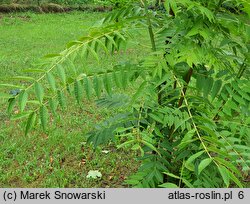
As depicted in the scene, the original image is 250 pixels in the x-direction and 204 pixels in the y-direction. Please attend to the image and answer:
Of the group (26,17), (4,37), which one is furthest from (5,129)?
(26,17)

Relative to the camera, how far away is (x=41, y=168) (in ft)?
11.5

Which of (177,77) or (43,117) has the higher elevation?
(177,77)

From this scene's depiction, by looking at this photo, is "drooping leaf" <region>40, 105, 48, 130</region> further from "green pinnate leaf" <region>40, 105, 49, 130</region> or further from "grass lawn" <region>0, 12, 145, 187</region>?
"grass lawn" <region>0, 12, 145, 187</region>

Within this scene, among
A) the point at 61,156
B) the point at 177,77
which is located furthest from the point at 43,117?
the point at 61,156

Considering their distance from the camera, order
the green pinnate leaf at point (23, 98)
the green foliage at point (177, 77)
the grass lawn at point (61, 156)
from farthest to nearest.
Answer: the grass lawn at point (61, 156) < the green foliage at point (177, 77) < the green pinnate leaf at point (23, 98)

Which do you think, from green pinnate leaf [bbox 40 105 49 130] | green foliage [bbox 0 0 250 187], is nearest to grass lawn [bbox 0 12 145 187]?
green foliage [bbox 0 0 250 187]

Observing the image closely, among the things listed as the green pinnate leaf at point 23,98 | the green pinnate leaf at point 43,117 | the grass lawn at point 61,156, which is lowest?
the grass lawn at point 61,156

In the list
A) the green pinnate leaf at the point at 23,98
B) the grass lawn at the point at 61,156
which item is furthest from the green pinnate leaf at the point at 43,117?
the grass lawn at the point at 61,156

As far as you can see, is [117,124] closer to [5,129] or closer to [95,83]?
[95,83]

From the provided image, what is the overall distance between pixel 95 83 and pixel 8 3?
488 inches

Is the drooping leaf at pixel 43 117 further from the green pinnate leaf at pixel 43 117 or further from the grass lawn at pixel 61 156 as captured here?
the grass lawn at pixel 61 156

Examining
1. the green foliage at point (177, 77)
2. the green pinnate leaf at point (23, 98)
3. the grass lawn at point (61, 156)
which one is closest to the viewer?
the green pinnate leaf at point (23, 98)

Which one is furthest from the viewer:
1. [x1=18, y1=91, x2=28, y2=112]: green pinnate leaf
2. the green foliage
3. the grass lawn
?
the grass lawn

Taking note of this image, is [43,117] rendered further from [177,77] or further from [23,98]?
[177,77]
